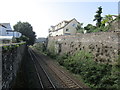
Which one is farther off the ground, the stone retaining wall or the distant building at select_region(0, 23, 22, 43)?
the distant building at select_region(0, 23, 22, 43)

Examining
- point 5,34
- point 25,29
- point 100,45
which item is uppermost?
point 25,29

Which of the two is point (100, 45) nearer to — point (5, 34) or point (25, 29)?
point (5, 34)

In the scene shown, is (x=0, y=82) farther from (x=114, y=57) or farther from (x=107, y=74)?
(x=114, y=57)

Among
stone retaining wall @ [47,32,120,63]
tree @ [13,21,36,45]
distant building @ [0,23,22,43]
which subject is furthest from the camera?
tree @ [13,21,36,45]

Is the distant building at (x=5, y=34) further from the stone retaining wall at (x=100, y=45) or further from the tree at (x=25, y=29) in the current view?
the stone retaining wall at (x=100, y=45)

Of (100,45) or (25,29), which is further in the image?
(25,29)

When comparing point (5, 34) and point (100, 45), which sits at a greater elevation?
point (5, 34)

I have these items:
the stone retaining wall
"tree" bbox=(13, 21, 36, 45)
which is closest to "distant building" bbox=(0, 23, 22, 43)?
"tree" bbox=(13, 21, 36, 45)

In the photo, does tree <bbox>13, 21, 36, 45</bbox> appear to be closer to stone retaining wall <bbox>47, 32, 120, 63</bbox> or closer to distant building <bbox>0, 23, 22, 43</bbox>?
distant building <bbox>0, 23, 22, 43</bbox>

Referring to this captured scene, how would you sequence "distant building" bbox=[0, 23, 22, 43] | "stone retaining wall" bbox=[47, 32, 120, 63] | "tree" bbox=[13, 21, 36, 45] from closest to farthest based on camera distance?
1. "stone retaining wall" bbox=[47, 32, 120, 63]
2. "distant building" bbox=[0, 23, 22, 43]
3. "tree" bbox=[13, 21, 36, 45]

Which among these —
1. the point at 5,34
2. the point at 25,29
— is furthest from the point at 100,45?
the point at 25,29

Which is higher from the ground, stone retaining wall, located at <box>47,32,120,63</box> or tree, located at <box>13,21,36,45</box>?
tree, located at <box>13,21,36,45</box>

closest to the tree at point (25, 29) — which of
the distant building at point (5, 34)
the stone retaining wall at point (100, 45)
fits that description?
the distant building at point (5, 34)

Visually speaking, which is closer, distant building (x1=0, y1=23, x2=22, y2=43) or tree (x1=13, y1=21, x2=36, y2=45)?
distant building (x1=0, y1=23, x2=22, y2=43)
